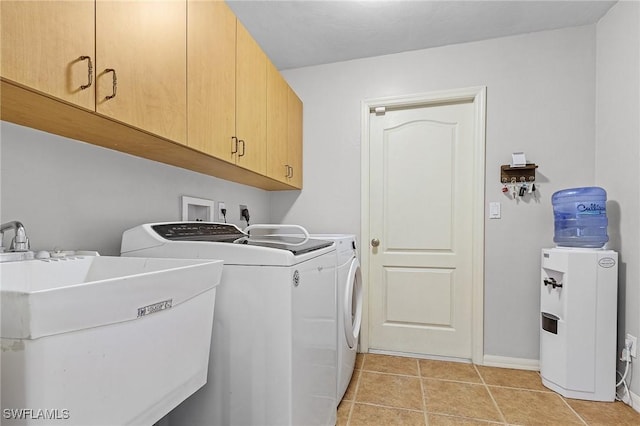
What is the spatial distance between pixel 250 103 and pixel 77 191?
0.95 metres

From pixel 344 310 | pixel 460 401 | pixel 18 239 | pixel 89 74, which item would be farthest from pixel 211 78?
pixel 460 401

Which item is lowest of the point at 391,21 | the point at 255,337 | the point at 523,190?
the point at 255,337

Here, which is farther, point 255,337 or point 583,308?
point 583,308

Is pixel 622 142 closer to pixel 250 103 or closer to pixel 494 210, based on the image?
pixel 494 210

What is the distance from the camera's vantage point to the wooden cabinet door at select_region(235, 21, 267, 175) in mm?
1628

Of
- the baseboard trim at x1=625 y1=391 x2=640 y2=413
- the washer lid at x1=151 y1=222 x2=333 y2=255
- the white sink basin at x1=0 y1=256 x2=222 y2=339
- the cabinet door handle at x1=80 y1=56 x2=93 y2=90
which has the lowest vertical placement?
the baseboard trim at x1=625 y1=391 x2=640 y2=413

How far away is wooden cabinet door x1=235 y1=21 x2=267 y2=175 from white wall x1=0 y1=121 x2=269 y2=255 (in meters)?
0.40

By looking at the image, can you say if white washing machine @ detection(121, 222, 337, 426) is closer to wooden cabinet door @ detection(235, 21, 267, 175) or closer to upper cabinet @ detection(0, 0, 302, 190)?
upper cabinet @ detection(0, 0, 302, 190)

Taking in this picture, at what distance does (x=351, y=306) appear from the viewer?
76.5 inches

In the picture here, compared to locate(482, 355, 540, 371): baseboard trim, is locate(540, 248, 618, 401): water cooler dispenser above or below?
above

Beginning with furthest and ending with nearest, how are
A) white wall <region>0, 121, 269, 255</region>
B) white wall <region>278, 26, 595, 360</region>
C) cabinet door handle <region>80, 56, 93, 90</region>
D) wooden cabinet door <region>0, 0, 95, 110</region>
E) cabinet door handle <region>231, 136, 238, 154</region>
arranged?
white wall <region>278, 26, 595, 360</region>
cabinet door handle <region>231, 136, 238, 154</region>
white wall <region>0, 121, 269, 255</region>
cabinet door handle <region>80, 56, 93, 90</region>
wooden cabinet door <region>0, 0, 95, 110</region>

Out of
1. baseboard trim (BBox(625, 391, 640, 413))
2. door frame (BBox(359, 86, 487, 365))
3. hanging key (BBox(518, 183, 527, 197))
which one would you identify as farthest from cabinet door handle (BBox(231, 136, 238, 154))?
baseboard trim (BBox(625, 391, 640, 413))

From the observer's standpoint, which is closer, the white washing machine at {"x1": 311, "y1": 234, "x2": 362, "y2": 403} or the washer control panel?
the washer control panel

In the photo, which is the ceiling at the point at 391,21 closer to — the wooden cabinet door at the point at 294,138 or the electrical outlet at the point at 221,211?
the wooden cabinet door at the point at 294,138
